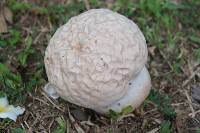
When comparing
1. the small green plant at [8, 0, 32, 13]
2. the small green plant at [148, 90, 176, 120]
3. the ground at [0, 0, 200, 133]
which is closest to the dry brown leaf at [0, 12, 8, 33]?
the ground at [0, 0, 200, 133]

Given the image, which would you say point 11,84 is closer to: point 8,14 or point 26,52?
point 26,52

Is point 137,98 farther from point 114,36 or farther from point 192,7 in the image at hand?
point 192,7

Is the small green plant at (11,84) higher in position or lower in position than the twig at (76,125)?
higher

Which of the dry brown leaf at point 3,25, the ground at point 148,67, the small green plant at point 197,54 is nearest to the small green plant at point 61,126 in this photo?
the ground at point 148,67

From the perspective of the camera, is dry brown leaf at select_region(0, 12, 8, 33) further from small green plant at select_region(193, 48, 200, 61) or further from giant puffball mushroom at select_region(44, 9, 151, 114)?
small green plant at select_region(193, 48, 200, 61)

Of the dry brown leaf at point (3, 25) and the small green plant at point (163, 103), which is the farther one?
the dry brown leaf at point (3, 25)

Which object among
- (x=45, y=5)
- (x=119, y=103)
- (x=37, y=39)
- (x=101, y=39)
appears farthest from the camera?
(x=45, y=5)

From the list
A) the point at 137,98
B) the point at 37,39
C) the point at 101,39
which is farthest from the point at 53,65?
the point at 37,39

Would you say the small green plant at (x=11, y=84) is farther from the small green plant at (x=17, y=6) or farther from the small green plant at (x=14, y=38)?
the small green plant at (x=17, y=6)
